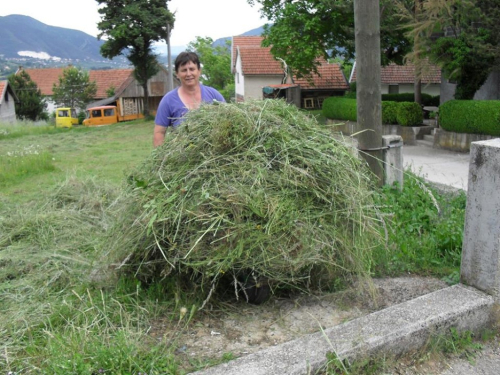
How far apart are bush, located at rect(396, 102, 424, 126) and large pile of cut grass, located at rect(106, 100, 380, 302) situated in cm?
1224

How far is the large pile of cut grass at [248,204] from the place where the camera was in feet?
8.52

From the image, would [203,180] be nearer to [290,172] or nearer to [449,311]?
[290,172]

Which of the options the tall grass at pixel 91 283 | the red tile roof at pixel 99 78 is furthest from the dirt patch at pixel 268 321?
the red tile roof at pixel 99 78

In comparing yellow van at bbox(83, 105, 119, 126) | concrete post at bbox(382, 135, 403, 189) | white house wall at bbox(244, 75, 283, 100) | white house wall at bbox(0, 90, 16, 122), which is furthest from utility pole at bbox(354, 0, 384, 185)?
white house wall at bbox(0, 90, 16, 122)

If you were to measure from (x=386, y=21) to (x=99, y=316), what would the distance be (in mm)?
16803

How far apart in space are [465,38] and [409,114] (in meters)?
3.14

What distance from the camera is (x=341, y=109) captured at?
61.3 feet

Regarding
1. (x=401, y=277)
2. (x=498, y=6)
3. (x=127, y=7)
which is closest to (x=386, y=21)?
(x=498, y=6)

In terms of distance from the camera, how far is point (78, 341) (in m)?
2.40

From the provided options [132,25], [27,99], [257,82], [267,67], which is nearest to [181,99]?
[132,25]

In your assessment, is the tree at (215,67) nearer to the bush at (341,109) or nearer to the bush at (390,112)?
the bush at (341,109)

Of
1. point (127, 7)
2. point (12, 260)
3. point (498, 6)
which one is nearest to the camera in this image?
point (12, 260)

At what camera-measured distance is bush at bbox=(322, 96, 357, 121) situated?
17.8 meters

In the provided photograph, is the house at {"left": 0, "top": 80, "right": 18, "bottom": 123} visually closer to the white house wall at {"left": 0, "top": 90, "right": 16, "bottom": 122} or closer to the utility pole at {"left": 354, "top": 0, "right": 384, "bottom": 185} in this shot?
the white house wall at {"left": 0, "top": 90, "right": 16, "bottom": 122}
